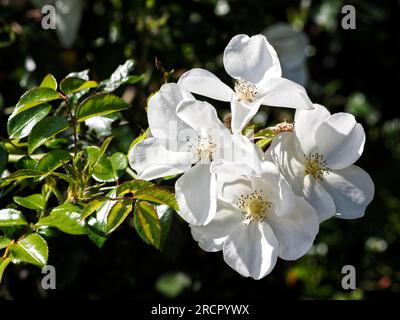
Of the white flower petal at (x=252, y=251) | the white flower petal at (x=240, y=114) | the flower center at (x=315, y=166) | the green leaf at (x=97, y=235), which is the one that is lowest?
the white flower petal at (x=252, y=251)

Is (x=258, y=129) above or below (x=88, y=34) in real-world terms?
above

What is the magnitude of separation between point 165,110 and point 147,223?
172 millimetres

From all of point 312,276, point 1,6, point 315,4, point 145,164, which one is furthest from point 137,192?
point 312,276

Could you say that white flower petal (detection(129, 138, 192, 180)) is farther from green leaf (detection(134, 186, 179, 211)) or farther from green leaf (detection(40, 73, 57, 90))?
green leaf (detection(40, 73, 57, 90))

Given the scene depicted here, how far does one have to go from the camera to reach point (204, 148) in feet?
3.50

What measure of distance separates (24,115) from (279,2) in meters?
1.24

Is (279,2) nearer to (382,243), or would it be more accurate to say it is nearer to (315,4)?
(315,4)

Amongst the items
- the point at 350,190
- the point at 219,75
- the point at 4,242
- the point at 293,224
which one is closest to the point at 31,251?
the point at 4,242

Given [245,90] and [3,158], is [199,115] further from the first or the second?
[3,158]

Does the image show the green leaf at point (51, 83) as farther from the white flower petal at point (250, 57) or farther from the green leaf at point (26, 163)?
the white flower petal at point (250, 57)

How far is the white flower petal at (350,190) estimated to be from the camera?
3.69 feet

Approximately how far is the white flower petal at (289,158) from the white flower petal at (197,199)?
100 mm

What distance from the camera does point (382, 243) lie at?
2482 mm

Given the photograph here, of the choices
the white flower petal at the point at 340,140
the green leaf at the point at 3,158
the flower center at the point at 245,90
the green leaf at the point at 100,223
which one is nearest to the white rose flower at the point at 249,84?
the flower center at the point at 245,90
